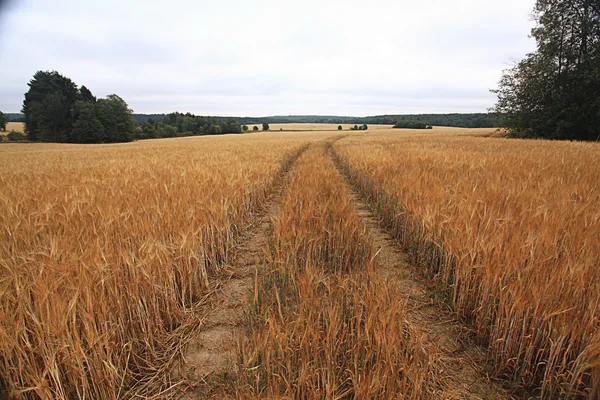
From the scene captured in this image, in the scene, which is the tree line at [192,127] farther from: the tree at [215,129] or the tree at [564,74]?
the tree at [564,74]

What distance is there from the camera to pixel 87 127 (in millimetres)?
40000

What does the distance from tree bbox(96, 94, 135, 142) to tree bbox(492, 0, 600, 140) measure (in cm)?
5316

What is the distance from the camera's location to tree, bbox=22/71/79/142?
4084cm

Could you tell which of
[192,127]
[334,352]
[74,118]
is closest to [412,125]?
[192,127]

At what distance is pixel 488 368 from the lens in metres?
1.56

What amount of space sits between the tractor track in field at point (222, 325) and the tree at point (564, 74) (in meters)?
25.1

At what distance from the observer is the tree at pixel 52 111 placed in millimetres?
40844

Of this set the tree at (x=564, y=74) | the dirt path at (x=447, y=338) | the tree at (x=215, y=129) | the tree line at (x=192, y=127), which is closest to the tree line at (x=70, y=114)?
the tree line at (x=192, y=127)

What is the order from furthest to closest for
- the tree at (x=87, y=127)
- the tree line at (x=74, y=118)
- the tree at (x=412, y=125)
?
the tree at (x=412, y=125) < the tree line at (x=74, y=118) < the tree at (x=87, y=127)

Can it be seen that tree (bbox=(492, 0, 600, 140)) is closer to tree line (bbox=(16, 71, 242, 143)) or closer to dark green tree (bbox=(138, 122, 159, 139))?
tree line (bbox=(16, 71, 242, 143))

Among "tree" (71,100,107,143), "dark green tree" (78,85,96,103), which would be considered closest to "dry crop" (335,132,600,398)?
"tree" (71,100,107,143)

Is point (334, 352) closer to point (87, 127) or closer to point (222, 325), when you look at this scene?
point (222, 325)

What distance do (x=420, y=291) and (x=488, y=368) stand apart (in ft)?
3.00

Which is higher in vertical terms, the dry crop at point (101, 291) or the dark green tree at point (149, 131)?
the dark green tree at point (149, 131)
